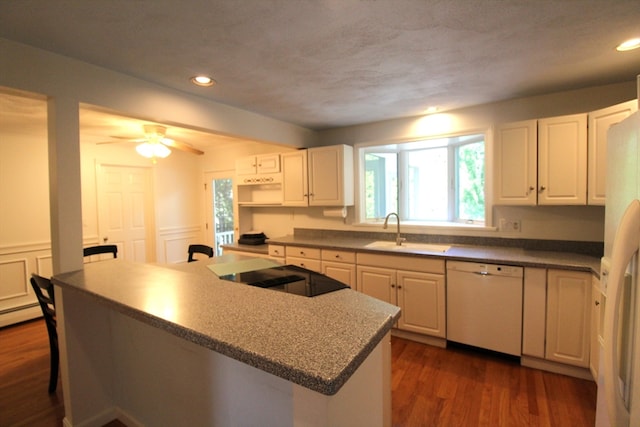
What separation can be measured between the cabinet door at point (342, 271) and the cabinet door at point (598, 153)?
2044 mm

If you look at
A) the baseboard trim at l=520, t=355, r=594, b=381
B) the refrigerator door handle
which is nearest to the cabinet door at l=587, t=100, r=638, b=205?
the baseboard trim at l=520, t=355, r=594, b=381

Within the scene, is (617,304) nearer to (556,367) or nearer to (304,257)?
(556,367)

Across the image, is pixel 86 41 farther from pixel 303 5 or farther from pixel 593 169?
pixel 593 169

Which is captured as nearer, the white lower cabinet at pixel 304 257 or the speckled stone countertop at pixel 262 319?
the speckled stone countertop at pixel 262 319

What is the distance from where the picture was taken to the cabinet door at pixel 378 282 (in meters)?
2.89

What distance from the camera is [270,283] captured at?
1662 mm

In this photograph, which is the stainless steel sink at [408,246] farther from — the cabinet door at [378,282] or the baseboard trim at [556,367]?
the baseboard trim at [556,367]

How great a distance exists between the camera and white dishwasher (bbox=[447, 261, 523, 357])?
2.39 meters

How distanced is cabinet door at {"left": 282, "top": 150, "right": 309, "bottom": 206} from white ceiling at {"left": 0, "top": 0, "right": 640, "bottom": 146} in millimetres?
1311

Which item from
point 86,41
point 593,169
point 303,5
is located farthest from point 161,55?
point 593,169

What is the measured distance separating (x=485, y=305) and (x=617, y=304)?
1636 millimetres

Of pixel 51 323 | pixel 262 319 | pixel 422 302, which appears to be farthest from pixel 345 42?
pixel 51 323

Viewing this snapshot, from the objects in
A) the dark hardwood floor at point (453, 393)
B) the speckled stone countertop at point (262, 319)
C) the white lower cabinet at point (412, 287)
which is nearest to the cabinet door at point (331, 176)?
the white lower cabinet at point (412, 287)

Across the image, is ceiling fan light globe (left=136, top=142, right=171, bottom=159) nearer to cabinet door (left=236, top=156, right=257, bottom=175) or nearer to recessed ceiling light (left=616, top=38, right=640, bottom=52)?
cabinet door (left=236, top=156, right=257, bottom=175)
